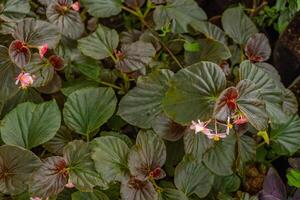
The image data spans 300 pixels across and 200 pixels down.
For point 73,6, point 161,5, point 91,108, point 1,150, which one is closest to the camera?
point 1,150

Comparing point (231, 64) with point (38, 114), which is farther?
point (231, 64)

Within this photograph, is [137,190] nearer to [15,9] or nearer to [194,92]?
[194,92]

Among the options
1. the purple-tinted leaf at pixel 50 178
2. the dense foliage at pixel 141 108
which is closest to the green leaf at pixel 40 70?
the dense foliage at pixel 141 108

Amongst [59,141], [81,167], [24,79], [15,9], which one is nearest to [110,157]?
[81,167]

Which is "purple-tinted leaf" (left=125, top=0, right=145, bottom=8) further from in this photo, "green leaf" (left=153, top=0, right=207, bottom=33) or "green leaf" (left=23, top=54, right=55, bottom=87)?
"green leaf" (left=23, top=54, right=55, bottom=87)

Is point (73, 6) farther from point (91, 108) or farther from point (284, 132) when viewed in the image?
point (284, 132)

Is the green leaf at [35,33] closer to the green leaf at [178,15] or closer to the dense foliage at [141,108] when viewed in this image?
the dense foliage at [141,108]

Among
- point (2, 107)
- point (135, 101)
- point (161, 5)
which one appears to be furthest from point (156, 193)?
point (161, 5)
